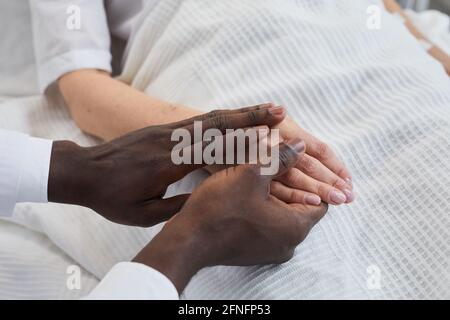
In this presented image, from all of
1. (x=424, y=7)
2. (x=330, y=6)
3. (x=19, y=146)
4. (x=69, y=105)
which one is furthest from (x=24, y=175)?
(x=424, y=7)

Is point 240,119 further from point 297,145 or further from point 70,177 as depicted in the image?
point 70,177

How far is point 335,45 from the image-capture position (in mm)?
887

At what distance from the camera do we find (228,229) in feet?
2.03

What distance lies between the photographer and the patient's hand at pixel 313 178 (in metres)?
0.70

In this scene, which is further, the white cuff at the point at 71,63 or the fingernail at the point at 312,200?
the white cuff at the point at 71,63

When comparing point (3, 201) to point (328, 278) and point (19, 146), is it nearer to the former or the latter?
point (19, 146)

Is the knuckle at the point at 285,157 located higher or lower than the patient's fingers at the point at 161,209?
higher

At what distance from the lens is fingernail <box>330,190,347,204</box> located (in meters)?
0.70

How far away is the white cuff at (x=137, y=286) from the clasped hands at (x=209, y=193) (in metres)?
0.01

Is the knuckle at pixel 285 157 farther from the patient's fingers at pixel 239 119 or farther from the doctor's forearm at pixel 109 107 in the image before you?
the doctor's forearm at pixel 109 107

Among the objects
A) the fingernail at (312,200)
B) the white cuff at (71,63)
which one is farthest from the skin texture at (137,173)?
the white cuff at (71,63)

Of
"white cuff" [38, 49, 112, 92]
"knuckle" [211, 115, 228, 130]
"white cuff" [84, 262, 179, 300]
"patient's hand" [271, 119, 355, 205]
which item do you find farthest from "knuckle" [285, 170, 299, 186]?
"white cuff" [38, 49, 112, 92]

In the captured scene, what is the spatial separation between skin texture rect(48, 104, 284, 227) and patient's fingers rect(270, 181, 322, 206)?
8cm
